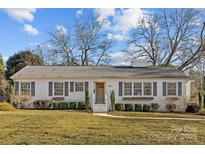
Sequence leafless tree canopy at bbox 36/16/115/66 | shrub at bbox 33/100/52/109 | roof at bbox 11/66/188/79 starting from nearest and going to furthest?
shrub at bbox 33/100/52/109 → roof at bbox 11/66/188/79 → leafless tree canopy at bbox 36/16/115/66

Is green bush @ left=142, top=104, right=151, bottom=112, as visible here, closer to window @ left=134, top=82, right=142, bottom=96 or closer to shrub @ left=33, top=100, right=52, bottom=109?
window @ left=134, top=82, right=142, bottom=96

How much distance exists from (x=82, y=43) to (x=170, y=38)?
409 inches

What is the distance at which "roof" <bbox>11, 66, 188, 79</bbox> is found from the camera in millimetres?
23078

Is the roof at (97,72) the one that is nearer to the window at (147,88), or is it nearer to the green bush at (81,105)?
the window at (147,88)

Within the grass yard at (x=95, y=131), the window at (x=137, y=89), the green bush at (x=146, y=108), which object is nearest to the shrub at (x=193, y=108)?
the green bush at (x=146, y=108)

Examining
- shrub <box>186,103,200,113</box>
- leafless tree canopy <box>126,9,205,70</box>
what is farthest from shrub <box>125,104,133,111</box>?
leafless tree canopy <box>126,9,205,70</box>

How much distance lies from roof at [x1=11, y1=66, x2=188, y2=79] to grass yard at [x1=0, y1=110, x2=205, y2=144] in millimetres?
7886

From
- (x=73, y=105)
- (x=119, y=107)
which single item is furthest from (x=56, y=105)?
(x=119, y=107)

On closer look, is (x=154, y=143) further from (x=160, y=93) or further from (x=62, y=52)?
(x=62, y=52)

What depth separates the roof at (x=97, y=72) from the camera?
23.1m

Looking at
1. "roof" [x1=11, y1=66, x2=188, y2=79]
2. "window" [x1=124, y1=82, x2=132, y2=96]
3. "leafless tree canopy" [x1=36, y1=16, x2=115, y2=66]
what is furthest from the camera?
"leafless tree canopy" [x1=36, y1=16, x2=115, y2=66]

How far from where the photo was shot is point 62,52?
1476 inches

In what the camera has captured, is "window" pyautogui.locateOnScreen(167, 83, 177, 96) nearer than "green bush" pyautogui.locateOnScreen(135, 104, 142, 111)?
No
